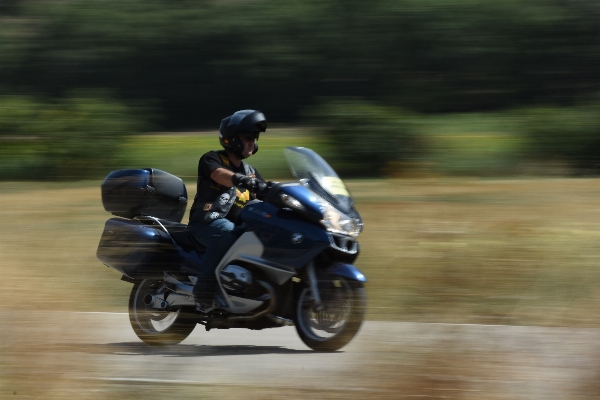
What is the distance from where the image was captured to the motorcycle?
540 centimetres

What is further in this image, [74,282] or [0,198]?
[0,198]

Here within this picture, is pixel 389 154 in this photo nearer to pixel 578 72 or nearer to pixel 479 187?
pixel 479 187

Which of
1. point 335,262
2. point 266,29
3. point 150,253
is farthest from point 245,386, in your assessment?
point 266,29

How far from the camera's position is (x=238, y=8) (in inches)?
1276

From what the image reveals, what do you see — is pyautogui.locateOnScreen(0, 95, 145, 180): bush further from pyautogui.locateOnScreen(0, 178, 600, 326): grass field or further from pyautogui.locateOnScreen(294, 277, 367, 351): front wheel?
pyautogui.locateOnScreen(294, 277, 367, 351): front wheel

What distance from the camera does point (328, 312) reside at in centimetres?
536

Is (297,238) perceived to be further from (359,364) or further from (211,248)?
(359,364)

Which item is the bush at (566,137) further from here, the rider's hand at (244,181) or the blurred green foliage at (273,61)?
the rider's hand at (244,181)

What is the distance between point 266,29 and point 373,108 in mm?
13455

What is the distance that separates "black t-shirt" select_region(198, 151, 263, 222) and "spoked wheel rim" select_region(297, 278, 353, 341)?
2.28 feet

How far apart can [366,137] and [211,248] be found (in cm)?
1266

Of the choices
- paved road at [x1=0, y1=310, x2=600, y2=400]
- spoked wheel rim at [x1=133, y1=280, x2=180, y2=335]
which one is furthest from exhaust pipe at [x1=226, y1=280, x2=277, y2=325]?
paved road at [x1=0, y1=310, x2=600, y2=400]

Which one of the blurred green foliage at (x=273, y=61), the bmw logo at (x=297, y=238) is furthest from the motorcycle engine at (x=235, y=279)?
the blurred green foliage at (x=273, y=61)

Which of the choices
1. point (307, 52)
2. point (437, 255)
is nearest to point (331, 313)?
point (437, 255)
